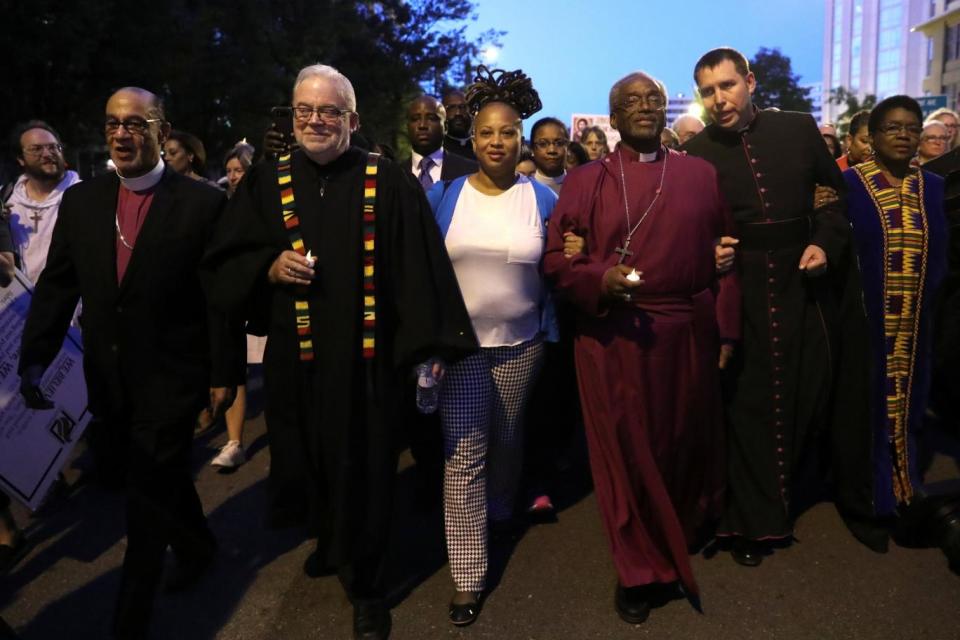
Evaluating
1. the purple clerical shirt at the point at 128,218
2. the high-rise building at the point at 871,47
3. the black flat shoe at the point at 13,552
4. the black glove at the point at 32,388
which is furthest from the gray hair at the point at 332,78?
the high-rise building at the point at 871,47

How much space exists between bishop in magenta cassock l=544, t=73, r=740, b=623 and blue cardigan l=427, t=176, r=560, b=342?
0.16 m

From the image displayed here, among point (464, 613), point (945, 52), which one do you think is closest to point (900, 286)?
point (464, 613)

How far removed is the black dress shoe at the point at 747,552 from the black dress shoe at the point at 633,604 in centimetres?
64

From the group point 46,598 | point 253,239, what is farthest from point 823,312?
point 46,598

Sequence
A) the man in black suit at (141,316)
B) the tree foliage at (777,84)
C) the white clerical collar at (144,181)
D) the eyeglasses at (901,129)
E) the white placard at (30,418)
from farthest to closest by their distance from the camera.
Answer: the tree foliage at (777,84) → the white placard at (30,418) → the eyeglasses at (901,129) → the white clerical collar at (144,181) → the man in black suit at (141,316)

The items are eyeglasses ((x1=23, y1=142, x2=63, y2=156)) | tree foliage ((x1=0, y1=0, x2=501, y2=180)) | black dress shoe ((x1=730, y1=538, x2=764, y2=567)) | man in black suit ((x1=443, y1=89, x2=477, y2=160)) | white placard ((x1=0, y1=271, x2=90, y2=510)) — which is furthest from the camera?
tree foliage ((x1=0, y1=0, x2=501, y2=180))

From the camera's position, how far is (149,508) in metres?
3.25

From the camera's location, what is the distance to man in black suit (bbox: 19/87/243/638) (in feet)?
10.6

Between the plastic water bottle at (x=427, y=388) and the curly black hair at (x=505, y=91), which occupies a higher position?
the curly black hair at (x=505, y=91)

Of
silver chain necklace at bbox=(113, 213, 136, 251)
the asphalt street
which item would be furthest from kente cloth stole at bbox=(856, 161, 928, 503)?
silver chain necklace at bbox=(113, 213, 136, 251)

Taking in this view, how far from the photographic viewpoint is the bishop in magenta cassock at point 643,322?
3287mm

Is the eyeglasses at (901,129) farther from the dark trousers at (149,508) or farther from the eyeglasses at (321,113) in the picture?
the dark trousers at (149,508)

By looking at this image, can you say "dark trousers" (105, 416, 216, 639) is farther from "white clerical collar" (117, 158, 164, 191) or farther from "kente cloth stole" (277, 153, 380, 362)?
"white clerical collar" (117, 158, 164, 191)

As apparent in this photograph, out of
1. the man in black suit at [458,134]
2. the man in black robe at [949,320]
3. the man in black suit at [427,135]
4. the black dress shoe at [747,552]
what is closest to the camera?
the black dress shoe at [747,552]
